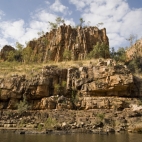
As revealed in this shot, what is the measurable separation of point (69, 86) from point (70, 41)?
946 inches

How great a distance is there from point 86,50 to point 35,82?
2445cm

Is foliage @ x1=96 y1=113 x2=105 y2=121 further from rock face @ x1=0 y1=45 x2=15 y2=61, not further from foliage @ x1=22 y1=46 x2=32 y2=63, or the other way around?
rock face @ x1=0 y1=45 x2=15 y2=61

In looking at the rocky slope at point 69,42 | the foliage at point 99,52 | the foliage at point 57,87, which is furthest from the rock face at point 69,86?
the rocky slope at point 69,42

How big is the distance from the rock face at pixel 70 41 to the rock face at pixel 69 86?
17.1 m

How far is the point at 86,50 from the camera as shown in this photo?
60.7 meters

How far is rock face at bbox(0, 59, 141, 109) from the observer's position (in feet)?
129

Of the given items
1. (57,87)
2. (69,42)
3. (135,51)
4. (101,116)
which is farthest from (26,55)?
(135,51)

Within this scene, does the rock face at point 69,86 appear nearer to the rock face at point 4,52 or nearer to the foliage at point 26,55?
the foliage at point 26,55

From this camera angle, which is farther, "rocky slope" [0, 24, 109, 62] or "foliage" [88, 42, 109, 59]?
"rocky slope" [0, 24, 109, 62]

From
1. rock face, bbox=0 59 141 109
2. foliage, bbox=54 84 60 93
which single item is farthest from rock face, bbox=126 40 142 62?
foliage, bbox=54 84 60 93

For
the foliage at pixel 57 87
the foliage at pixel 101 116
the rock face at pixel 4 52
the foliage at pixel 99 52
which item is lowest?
the foliage at pixel 101 116

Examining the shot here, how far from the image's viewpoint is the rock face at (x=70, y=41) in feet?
200

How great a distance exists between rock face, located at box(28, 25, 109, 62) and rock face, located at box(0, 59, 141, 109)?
17.1 meters

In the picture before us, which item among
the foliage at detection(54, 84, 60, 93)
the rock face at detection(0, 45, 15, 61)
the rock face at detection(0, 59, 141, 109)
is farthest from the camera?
the rock face at detection(0, 45, 15, 61)
